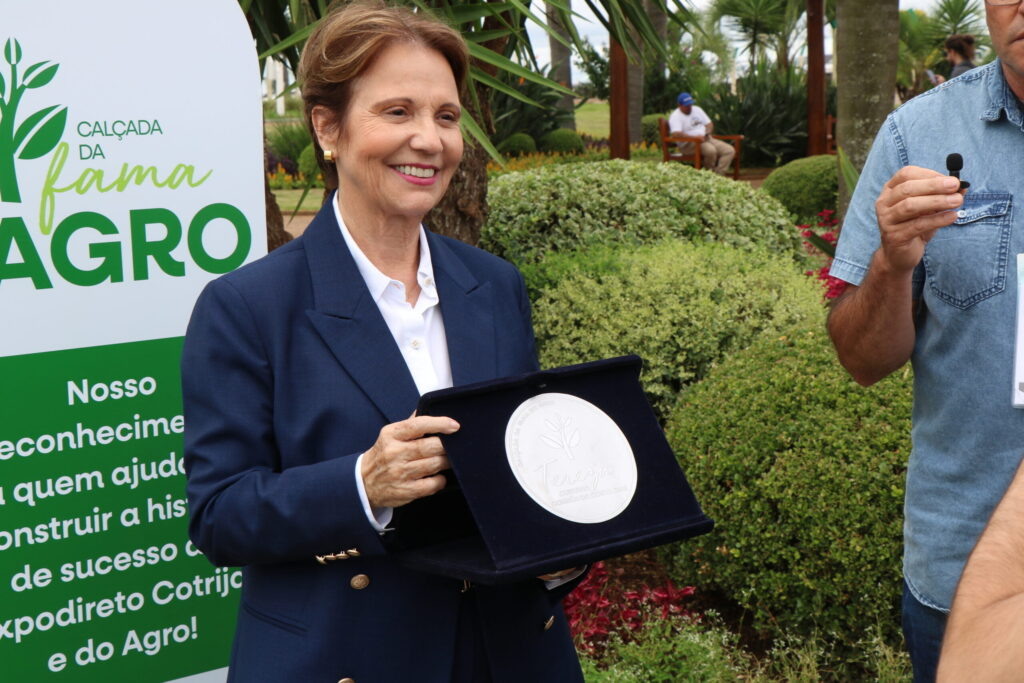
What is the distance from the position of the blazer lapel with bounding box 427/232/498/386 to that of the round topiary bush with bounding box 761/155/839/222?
12.3 meters

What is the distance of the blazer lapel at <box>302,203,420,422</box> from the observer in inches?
76.8

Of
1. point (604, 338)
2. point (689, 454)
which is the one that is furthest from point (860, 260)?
point (604, 338)

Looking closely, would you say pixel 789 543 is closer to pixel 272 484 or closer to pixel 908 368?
pixel 908 368

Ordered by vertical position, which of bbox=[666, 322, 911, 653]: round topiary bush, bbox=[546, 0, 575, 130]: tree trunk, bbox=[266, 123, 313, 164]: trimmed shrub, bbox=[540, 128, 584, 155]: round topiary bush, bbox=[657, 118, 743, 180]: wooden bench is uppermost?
bbox=[546, 0, 575, 130]: tree trunk

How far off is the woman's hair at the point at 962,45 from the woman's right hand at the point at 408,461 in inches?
410

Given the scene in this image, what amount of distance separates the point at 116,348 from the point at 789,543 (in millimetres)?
2274

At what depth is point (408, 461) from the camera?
5.72 feet

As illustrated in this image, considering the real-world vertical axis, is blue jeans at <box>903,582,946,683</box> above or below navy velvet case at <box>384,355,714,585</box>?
below

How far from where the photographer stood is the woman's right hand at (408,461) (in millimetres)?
1728

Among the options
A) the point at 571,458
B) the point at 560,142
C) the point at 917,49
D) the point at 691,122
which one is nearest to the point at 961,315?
the point at 571,458

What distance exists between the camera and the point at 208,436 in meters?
1.85

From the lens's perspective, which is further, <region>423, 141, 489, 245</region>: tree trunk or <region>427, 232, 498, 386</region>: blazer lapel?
<region>423, 141, 489, 245</region>: tree trunk

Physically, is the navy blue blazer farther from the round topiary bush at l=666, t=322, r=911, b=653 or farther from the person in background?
the person in background

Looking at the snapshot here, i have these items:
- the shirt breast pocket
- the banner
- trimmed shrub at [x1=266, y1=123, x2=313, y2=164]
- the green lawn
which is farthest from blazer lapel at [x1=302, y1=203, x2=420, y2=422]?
the green lawn
